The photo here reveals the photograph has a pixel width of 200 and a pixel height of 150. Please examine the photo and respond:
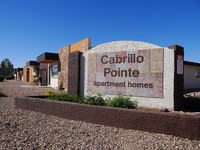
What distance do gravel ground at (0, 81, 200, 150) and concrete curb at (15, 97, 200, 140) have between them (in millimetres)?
171

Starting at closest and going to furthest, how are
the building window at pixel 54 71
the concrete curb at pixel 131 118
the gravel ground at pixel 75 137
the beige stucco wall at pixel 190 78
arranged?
the gravel ground at pixel 75 137
the concrete curb at pixel 131 118
the beige stucco wall at pixel 190 78
the building window at pixel 54 71

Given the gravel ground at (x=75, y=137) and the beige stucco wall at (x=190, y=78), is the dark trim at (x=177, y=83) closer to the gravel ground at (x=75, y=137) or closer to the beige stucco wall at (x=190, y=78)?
the gravel ground at (x=75, y=137)

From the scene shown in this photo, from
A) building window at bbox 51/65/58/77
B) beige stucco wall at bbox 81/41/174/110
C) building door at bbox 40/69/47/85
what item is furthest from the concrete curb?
building door at bbox 40/69/47/85

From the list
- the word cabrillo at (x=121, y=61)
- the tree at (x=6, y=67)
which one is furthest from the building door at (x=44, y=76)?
the tree at (x=6, y=67)

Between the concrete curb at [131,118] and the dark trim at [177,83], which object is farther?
the dark trim at [177,83]

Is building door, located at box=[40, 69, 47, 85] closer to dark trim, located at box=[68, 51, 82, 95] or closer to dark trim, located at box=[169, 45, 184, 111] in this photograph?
dark trim, located at box=[68, 51, 82, 95]

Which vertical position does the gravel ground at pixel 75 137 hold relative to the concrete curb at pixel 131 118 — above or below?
below

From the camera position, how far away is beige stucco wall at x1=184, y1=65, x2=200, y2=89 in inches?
945

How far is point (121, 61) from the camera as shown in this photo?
29.9 ft

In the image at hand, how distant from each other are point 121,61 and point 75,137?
14.0 ft

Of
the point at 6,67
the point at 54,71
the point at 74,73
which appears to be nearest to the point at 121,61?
the point at 74,73

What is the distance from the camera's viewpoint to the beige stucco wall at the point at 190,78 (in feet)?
78.7

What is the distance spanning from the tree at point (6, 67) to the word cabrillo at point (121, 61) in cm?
8933

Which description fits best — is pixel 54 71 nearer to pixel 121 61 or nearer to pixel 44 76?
pixel 44 76
